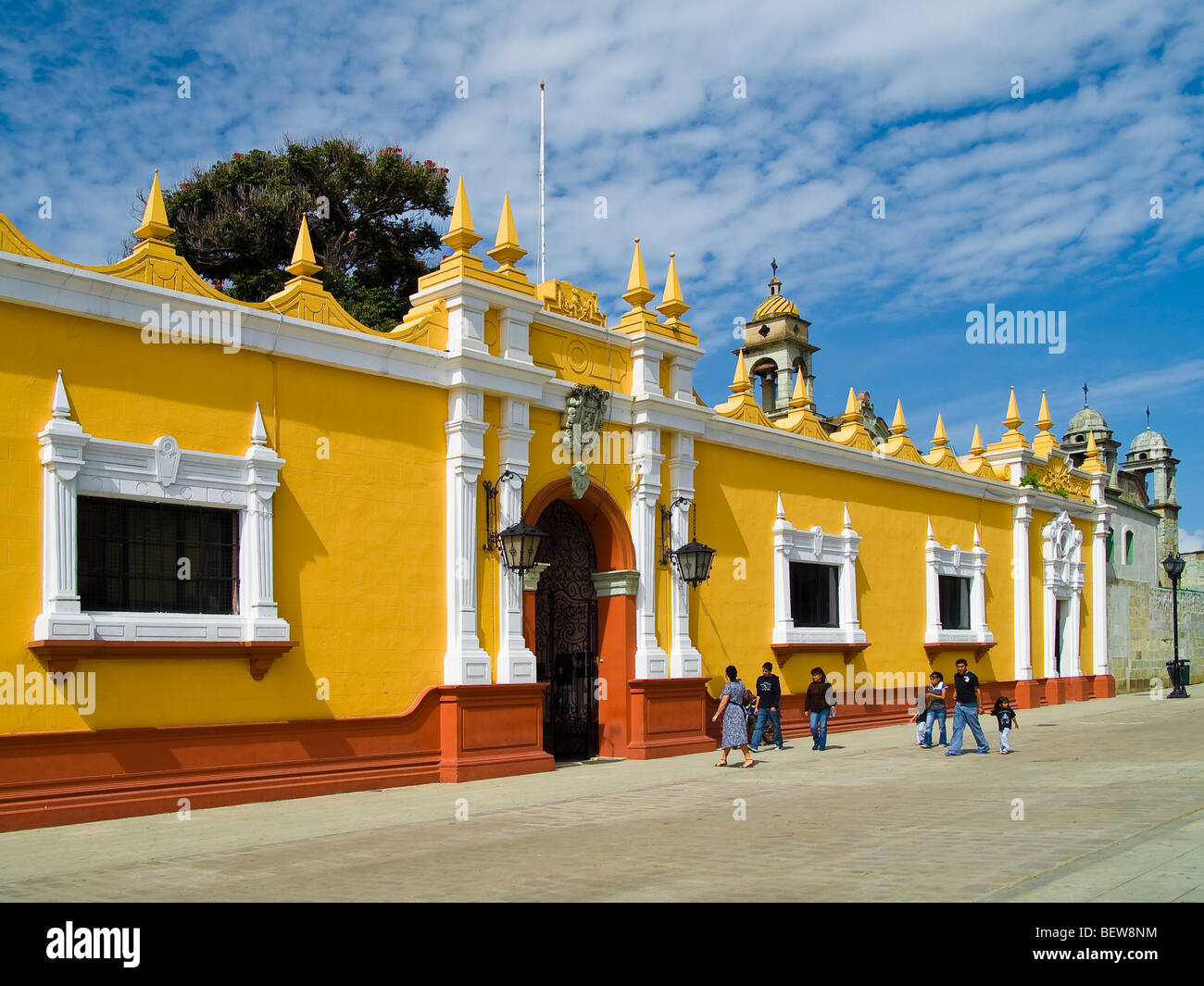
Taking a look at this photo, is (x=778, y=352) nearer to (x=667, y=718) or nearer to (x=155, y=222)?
(x=667, y=718)

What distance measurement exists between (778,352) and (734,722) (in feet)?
49.2


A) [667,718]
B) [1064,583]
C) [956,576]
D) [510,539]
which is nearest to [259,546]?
[510,539]

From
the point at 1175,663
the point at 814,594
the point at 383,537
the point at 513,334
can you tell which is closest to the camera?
the point at 383,537

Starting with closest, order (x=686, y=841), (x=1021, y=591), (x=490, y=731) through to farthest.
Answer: (x=686, y=841)
(x=490, y=731)
(x=1021, y=591)

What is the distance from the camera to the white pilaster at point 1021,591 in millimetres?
23891

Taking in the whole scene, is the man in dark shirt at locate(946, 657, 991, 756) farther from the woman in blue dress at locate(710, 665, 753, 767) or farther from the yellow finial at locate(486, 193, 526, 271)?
the yellow finial at locate(486, 193, 526, 271)

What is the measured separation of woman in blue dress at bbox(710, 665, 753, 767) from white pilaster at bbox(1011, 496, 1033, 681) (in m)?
11.6

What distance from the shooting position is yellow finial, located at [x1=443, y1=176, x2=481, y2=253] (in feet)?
45.0

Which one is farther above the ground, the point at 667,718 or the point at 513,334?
the point at 513,334

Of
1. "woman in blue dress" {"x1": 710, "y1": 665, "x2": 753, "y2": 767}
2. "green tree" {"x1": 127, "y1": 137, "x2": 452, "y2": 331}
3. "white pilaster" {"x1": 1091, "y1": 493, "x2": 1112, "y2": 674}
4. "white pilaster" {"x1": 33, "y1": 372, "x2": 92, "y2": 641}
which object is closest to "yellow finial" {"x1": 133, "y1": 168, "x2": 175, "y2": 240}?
"white pilaster" {"x1": 33, "y1": 372, "x2": 92, "y2": 641}

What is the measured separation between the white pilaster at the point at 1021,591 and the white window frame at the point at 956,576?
1.33 metres

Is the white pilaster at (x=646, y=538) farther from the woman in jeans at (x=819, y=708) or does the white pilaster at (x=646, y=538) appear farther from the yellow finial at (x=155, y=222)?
the yellow finial at (x=155, y=222)

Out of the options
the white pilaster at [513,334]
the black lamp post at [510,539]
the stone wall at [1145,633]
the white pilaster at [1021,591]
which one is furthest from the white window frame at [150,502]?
the stone wall at [1145,633]

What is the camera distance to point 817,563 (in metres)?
18.8
